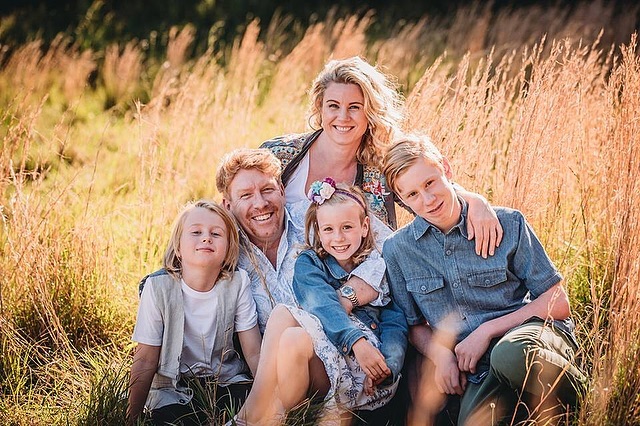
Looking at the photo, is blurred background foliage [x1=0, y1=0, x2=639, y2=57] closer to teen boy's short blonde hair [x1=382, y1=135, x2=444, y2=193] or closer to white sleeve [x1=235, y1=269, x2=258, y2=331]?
white sleeve [x1=235, y1=269, x2=258, y2=331]

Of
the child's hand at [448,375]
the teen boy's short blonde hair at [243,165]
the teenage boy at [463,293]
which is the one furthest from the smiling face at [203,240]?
the child's hand at [448,375]

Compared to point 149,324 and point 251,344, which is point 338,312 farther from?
point 149,324

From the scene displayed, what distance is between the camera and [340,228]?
3.07 m

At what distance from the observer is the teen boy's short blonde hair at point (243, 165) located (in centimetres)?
334

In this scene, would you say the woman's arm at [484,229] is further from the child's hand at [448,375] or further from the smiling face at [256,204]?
the smiling face at [256,204]

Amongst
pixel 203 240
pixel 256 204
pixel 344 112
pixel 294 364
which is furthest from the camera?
pixel 344 112

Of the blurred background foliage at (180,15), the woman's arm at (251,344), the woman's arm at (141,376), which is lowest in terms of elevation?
the woman's arm at (141,376)

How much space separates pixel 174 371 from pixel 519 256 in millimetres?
1354

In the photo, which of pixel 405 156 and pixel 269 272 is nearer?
pixel 405 156

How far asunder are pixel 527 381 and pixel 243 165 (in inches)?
56.3

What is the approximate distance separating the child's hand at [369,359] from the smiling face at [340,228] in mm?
385

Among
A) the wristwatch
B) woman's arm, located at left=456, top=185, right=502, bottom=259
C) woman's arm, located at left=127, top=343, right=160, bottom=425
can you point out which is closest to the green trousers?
woman's arm, located at left=456, top=185, right=502, bottom=259

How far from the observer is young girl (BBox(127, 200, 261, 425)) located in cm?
308

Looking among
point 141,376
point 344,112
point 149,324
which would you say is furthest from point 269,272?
point 344,112
